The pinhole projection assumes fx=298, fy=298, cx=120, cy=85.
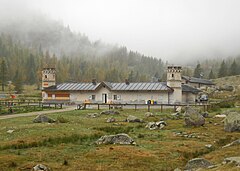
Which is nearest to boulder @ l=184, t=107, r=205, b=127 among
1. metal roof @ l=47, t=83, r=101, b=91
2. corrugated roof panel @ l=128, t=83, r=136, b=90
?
corrugated roof panel @ l=128, t=83, r=136, b=90

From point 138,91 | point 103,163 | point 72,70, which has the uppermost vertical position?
point 72,70

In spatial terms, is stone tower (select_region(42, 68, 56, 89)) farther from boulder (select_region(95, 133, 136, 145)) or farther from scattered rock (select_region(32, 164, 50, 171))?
scattered rock (select_region(32, 164, 50, 171))

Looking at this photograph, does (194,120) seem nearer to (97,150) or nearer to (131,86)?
(97,150)

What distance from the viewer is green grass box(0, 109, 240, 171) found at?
1702 cm

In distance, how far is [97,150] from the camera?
796 inches

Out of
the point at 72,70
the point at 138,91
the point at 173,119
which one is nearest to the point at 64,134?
the point at 173,119

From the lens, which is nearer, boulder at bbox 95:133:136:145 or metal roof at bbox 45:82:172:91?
boulder at bbox 95:133:136:145

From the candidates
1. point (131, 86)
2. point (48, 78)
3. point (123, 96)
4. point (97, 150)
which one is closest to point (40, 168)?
point (97, 150)

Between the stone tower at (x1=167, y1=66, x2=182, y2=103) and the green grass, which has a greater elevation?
the stone tower at (x1=167, y1=66, x2=182, y2=103)

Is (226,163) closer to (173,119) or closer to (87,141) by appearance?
(87,141)

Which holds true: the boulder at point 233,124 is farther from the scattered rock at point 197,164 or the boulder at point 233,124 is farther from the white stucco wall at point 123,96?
the white stucco wall at point 123,96

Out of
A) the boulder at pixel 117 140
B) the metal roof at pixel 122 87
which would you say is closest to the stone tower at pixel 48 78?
the metal roof at pixel 122 87

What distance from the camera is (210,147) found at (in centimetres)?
2189

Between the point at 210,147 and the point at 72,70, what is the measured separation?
17863 centimetres
